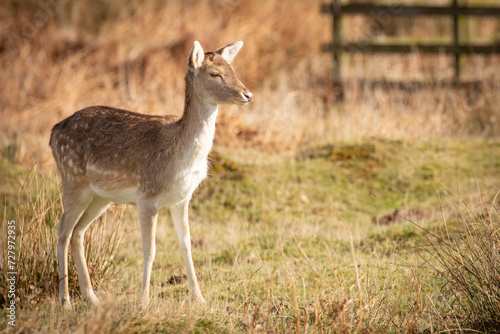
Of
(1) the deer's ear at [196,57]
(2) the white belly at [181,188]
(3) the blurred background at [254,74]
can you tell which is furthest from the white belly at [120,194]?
(3) the blurred background at [254,74]

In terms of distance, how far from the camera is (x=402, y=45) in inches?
504

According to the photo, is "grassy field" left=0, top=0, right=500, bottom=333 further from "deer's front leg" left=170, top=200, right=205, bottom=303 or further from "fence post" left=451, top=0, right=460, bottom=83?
"fence post" left=451, top=0, right=460, bottom=83

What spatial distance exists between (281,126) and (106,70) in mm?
5952

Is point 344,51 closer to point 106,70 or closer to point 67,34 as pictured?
point 106,70

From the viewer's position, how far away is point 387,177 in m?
9.07

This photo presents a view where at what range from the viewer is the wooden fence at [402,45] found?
498 inches

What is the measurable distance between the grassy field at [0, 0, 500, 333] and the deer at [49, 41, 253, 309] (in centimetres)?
26

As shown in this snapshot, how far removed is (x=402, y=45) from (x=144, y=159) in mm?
8876

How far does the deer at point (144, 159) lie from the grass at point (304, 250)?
28 centimetres

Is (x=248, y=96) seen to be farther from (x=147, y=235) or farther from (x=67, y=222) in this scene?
(x=67, y=222)

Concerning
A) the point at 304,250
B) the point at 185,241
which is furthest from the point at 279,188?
the point at 185,241

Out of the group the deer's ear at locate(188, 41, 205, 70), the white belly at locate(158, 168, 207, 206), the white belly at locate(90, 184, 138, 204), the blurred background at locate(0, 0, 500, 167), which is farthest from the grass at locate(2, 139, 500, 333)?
the deer's ear at locate(188, 41, 205, 70)

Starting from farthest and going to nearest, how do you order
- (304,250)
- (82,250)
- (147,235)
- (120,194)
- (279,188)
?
1. (279,188)
2. (304,250)
3. (82,250)
4. (120,194)
5. (147,235)

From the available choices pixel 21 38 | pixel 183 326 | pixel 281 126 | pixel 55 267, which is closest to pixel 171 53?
pixel 21 38
